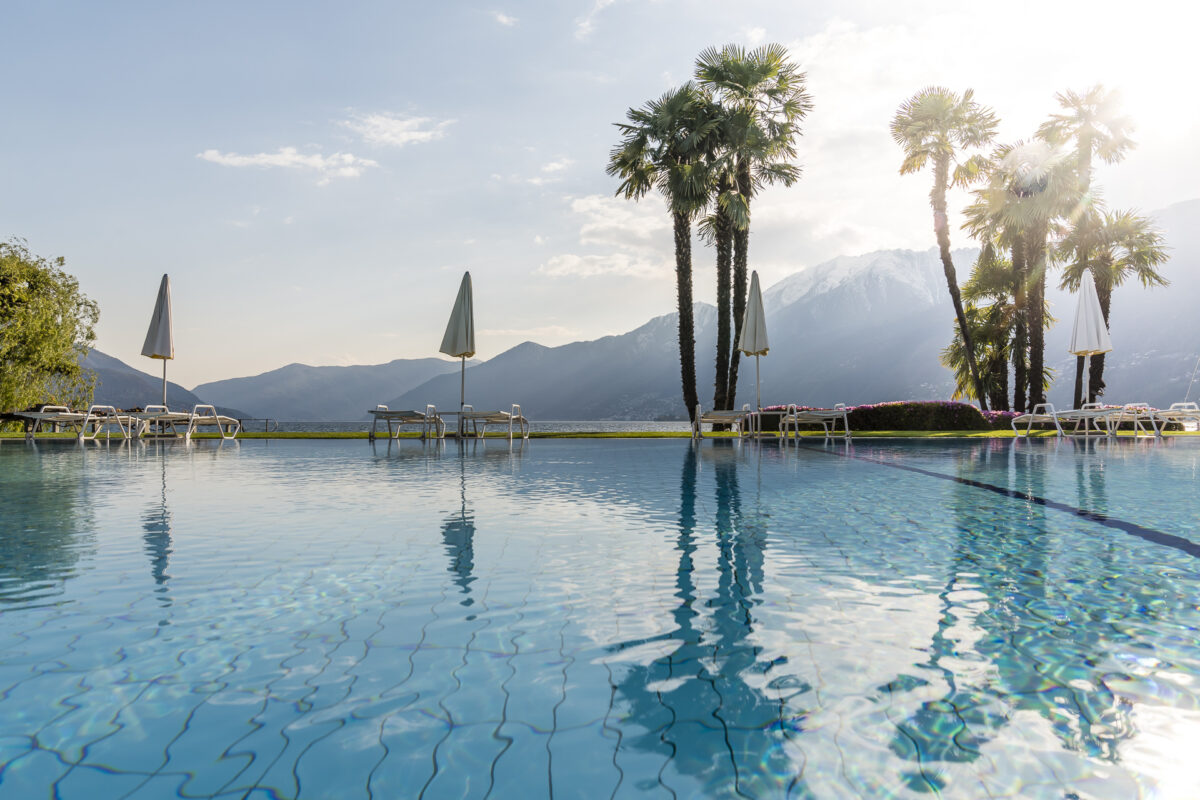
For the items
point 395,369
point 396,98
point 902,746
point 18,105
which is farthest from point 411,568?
point 395,369

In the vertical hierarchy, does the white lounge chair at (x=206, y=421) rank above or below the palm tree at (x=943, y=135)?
below

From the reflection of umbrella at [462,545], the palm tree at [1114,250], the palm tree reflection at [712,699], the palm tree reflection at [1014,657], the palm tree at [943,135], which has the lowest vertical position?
the palm tree reflection at [1014,657]

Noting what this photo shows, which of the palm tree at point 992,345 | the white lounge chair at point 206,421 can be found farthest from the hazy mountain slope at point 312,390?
the palm tree at point 992,345

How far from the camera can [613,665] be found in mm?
2088

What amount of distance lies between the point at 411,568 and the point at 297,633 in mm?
977

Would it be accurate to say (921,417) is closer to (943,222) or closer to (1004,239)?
(943,222)

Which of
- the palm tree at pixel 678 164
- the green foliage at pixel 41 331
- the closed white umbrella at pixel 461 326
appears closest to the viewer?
the closed white umbrella at pixel 461 326

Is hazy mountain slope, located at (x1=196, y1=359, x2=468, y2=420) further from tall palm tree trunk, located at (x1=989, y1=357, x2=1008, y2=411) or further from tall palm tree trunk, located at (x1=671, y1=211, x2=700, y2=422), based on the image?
tall palm tree trunk, located at (x1=671, y1=211, x2=700, y2=422)

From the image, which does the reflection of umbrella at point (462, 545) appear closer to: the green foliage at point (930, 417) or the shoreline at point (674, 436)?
the shoreline at point (674, 436)

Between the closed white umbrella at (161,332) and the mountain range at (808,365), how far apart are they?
99401 millimetres

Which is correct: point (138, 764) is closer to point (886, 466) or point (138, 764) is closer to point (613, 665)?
point (613, 665)

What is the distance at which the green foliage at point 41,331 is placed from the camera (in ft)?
77.9

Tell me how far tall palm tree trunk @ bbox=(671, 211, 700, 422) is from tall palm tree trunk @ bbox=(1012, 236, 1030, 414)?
48.1 feet

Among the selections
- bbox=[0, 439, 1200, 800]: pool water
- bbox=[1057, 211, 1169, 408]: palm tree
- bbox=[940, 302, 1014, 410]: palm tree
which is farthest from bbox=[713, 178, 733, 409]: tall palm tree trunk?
bbox=[1057, 211, 1169, 408]: palm tree
